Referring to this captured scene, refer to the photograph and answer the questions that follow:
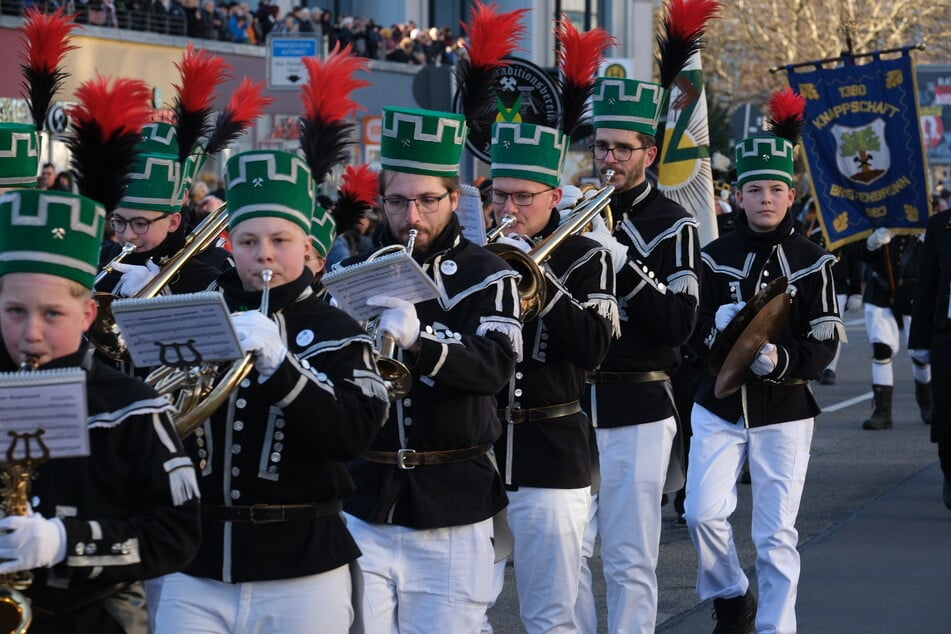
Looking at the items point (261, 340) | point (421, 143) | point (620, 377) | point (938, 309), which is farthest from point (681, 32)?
point (261, 340)

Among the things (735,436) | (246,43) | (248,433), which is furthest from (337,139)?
(246,43)

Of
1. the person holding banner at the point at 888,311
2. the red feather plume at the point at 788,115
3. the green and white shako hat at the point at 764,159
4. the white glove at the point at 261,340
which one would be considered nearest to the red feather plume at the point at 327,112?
the white glove at the point at 261,340

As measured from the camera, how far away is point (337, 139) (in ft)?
16.7

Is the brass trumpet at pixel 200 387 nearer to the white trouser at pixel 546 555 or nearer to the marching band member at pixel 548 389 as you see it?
the marching band member at pixel 548 389

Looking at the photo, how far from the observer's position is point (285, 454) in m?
4.39

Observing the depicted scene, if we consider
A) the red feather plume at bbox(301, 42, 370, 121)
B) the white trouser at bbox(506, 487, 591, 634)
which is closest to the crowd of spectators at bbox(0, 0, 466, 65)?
the white trouser at bbox(506, 487, 591, 634)

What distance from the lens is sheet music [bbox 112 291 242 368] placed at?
3992 millimetres

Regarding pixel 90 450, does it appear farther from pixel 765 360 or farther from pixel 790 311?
pixel 790 311

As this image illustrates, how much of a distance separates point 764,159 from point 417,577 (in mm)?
3285

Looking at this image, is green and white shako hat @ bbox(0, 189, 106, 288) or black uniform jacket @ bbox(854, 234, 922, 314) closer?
green and white shako hat @ bbox(0, 189, 106, 288)

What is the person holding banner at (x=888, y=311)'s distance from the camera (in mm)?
14703

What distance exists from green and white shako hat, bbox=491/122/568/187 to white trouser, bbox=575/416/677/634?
1.14 metres

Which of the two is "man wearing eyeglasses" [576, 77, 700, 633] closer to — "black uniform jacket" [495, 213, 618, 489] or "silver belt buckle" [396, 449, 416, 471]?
"black uniform jacket" [495, 213, 618, 489]

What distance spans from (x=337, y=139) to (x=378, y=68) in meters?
27.9
